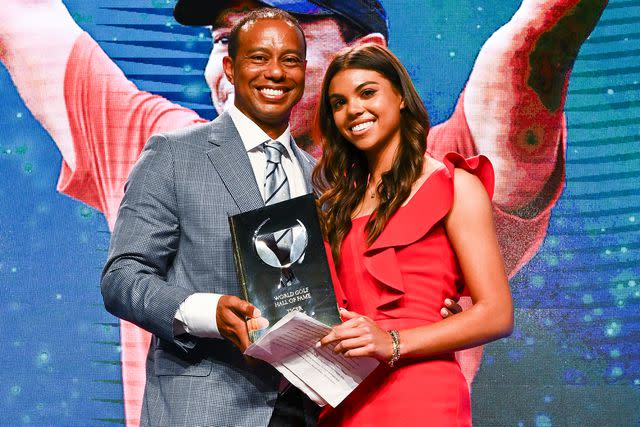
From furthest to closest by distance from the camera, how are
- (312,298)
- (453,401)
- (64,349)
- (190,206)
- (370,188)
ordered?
1. (64,349)
2. (370,188)
3. (190,206)
4. (453,401)
5. (312,298)

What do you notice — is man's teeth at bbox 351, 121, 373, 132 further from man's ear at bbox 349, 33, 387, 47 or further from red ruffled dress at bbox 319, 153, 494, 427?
man's ear at bbox 349, 33, 387, 47

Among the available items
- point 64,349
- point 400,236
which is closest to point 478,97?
point 400,236

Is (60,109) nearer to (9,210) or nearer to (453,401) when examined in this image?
(9,210)

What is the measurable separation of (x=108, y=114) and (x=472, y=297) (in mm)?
1726

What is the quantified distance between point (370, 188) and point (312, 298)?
0.49m

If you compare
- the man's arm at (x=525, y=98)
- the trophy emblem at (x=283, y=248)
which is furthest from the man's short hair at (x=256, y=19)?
the man's arm at (x=525, y=98)

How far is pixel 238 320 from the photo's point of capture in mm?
1606

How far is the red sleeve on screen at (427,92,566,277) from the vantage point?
9.45 feet

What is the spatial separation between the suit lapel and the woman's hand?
0.43m

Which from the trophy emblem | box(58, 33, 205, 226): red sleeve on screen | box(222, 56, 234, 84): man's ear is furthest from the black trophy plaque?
box(58, 33, 205, 226): red sleeve on screen

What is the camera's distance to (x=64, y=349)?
2879 mm

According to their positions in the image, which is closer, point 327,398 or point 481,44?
point 327,398

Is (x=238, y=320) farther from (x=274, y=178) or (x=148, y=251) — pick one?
(x=274, y=178)

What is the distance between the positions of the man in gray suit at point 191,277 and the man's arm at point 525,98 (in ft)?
3.89
